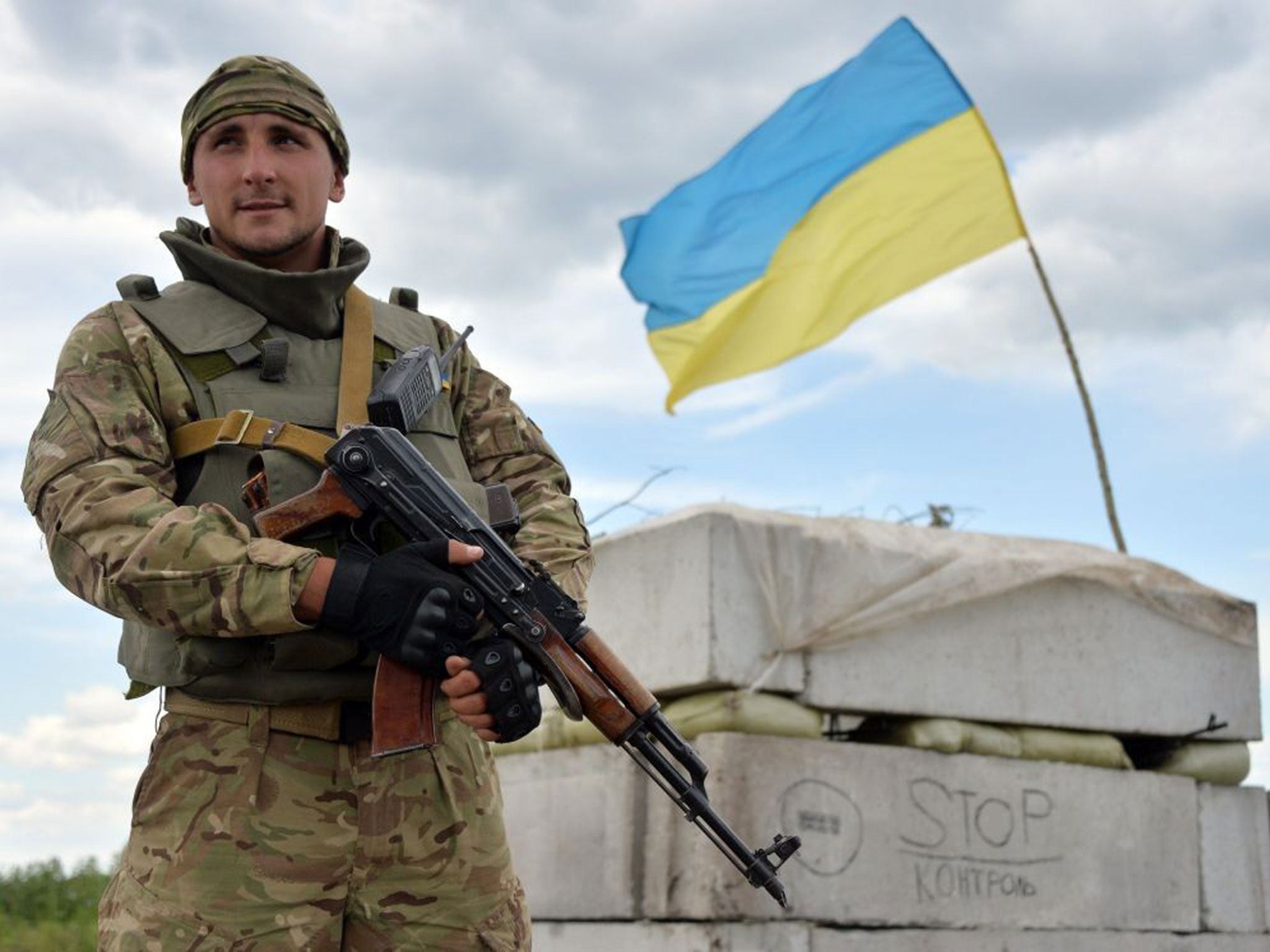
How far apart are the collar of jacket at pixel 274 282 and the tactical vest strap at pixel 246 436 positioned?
217mm

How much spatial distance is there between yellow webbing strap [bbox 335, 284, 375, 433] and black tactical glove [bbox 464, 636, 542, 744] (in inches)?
18.1

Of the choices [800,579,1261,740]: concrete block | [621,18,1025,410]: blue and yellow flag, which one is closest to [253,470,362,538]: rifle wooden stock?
[800,579,1261,740]: concrete block

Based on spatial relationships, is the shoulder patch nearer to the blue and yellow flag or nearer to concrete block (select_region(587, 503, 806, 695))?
concrete block (select_region(587, 503, 806, 695))

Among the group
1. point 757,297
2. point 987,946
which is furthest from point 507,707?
point 757,297

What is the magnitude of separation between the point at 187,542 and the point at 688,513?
308 centimetres

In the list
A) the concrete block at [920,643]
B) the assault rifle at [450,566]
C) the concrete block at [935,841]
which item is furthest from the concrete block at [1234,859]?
the assault rifle at [450,566]

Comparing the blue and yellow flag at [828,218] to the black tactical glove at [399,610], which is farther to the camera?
the blue and yellow flag at [828,218]

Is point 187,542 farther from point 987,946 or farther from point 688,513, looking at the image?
point 987,946

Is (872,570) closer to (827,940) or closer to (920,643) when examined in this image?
(920,643)

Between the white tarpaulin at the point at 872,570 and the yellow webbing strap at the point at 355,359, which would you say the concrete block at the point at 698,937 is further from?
the yellow webbing strap at the point at 355,359

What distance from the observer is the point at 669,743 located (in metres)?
2.60

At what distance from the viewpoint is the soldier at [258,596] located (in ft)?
6.94

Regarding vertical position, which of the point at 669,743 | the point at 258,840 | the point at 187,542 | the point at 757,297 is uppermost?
the point at 757,297

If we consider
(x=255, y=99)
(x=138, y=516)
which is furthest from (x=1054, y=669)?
(x=138, y=516)
